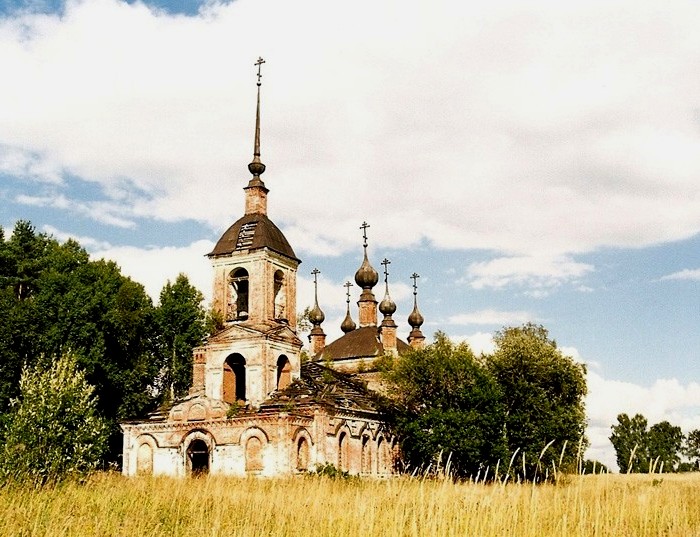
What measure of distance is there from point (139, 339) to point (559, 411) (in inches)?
902

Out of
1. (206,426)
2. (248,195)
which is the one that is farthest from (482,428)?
(248,195)

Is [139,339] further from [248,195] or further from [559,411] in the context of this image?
[559,411]

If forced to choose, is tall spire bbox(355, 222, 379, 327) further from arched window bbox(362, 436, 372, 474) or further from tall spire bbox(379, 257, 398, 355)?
arched window bbox(362, 436, 372, 474)

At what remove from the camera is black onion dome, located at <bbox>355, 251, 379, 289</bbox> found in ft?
170

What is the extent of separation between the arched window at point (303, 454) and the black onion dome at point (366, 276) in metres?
23.8

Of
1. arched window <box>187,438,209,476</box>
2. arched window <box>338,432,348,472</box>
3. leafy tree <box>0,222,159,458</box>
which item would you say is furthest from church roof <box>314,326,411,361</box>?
arched window <box>187,438,209,476</box>

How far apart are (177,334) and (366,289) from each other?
14905 millimetres

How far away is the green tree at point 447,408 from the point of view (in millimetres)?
29406

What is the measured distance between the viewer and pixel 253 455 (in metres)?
28.5

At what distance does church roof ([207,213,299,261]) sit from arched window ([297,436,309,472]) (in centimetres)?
894

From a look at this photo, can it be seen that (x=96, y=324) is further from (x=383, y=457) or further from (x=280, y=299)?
(x=383, y=457)

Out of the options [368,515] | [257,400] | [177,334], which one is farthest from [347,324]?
[368,515]

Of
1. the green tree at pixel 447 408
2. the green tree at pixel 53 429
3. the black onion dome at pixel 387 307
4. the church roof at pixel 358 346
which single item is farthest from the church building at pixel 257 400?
the black onion dome at pixel 387 307

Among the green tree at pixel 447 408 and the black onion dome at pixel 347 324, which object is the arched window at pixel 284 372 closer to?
the green tree at pixel 447 408
